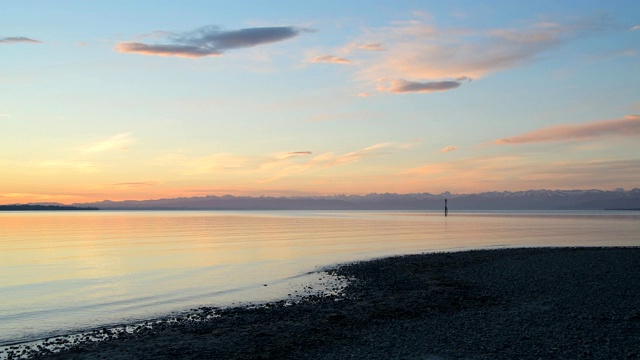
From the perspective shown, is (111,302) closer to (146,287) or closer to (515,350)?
(146,287)

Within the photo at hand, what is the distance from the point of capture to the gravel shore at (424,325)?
533 inches

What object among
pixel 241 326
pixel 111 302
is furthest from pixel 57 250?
pixel 241 326

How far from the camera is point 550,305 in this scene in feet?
61.6

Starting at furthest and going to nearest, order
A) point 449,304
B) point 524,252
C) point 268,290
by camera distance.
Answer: point 524,252
point 268,290
point 449,304

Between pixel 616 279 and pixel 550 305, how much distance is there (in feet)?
28.2

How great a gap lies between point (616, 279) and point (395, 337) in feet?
52.0

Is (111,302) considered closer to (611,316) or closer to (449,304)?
(449,304)

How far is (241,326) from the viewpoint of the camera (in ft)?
57.8

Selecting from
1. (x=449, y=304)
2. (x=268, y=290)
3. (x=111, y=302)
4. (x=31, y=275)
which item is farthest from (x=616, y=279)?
(x=31, y=275)

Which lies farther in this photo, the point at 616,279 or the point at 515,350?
the point at 616,279

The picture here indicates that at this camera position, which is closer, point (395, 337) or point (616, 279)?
point (395, 337)

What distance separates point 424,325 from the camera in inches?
649

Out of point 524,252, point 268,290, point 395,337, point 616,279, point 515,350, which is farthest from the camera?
point 524,252

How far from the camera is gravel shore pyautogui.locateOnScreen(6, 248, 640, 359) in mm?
13539
